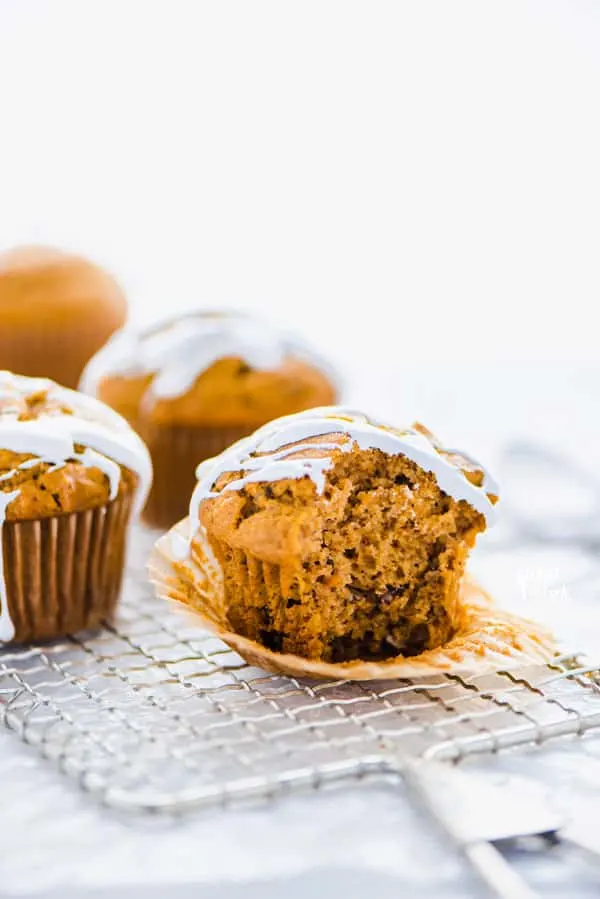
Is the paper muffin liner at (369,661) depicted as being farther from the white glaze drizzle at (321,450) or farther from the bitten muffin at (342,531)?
the white glaze drizzle at (321,450)

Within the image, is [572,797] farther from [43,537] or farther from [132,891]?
[43,537]

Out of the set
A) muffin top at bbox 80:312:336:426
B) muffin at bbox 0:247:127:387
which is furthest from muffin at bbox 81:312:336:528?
muffin at bbox 0:247:127:387

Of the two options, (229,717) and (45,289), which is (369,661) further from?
(45,289)

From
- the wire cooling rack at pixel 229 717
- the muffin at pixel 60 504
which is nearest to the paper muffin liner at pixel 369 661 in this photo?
the wire cooling rack at pixel 229 717

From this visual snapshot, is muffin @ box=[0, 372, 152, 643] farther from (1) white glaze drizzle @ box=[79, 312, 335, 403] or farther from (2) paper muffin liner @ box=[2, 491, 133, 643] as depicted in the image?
(1) white glaze drizzle @ box=[79, 312, 335, 403]

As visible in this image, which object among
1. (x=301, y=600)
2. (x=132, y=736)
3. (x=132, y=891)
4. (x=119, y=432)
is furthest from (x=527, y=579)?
(x=132, y=891)
